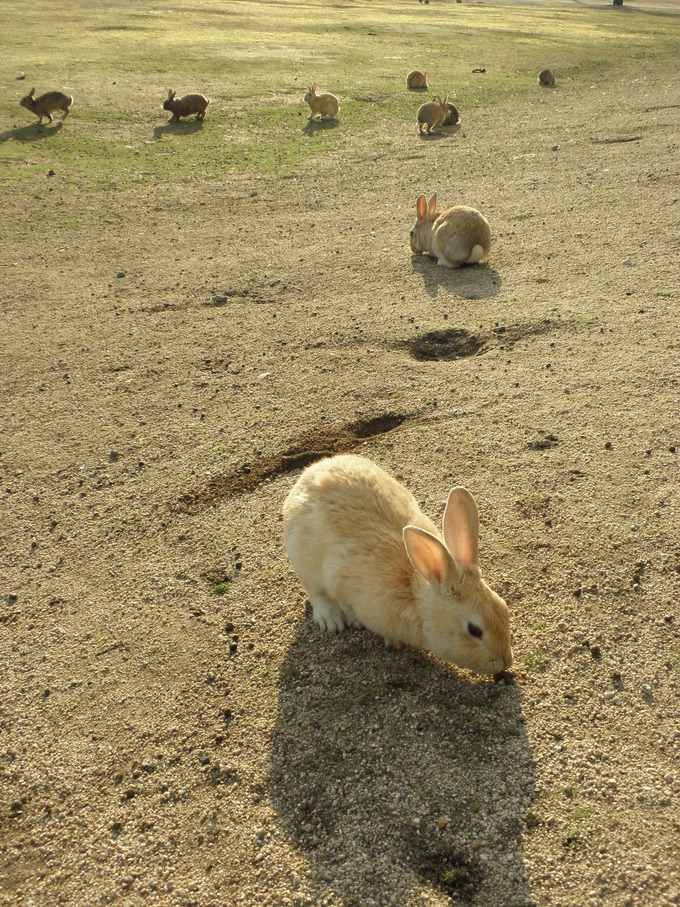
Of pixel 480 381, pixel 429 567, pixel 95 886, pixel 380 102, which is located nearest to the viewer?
pixel 95 886

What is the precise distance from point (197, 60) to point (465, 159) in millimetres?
11127

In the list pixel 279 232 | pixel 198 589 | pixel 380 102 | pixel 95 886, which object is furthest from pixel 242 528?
pixel 380 102

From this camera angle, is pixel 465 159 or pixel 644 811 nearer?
pixel 644 811

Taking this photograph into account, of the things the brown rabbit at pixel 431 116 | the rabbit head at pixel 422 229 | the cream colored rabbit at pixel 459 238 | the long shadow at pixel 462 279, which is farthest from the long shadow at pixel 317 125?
the long shadow at pixel 462 279

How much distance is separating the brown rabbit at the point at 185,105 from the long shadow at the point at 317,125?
7.32 ft

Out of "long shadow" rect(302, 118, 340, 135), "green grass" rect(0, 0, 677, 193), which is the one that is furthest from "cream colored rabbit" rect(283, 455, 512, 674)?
"long shadow" rect(302, 118, 340, 135)

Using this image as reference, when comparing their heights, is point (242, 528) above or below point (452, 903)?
below

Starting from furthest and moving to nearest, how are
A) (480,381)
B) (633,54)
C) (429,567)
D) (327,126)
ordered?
(633,54), (327,126), (480,381), (429,567)

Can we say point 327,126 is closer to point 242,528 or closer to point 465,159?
point 465,159

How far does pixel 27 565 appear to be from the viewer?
446 centimetres

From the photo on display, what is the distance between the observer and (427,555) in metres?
3.33

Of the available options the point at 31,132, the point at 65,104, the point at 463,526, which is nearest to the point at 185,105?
the point at 65,104

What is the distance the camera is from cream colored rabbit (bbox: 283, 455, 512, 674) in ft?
10.7

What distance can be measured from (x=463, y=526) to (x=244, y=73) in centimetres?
1916
